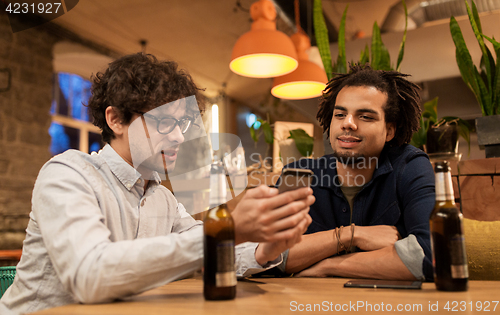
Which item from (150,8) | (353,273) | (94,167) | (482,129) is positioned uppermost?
(150,8)

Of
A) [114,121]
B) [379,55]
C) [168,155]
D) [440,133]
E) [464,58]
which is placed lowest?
[168,155]

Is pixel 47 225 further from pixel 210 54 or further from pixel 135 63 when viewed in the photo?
pixel 210 54

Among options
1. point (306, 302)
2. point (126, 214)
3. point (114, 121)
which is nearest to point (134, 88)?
point (114, 121)

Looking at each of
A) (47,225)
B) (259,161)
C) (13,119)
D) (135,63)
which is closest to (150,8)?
(13,119)

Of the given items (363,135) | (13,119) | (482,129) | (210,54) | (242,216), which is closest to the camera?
(242,216)

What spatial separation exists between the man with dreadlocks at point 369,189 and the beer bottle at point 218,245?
1.75ft

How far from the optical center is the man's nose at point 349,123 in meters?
1.55

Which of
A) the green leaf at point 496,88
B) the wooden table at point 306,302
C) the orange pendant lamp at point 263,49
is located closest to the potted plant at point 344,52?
the orange pendant lamp at point 263,49

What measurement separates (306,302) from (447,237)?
1.04 ft

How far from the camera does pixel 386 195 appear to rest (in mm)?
A: 1423

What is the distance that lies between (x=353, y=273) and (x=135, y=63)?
956 millimetres

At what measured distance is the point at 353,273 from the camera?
44.1 inches

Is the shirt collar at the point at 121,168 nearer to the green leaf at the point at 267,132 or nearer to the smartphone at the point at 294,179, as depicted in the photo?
the smartphone at the point at 294,179

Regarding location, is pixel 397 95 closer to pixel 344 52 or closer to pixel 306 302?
pixel 344 52
